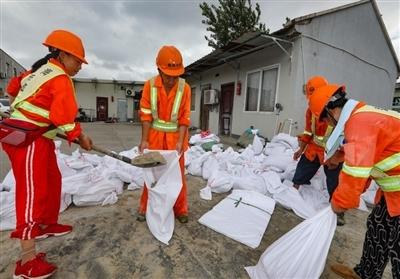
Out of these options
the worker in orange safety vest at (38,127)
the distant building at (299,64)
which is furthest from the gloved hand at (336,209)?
the distant building at (299,64)

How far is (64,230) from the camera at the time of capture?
2059mm

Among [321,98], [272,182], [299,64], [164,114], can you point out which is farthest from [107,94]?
[321,98]

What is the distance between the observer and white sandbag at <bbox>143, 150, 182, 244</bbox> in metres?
2.06

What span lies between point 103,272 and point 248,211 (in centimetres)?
147

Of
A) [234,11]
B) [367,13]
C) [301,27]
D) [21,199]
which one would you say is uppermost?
[234,11]

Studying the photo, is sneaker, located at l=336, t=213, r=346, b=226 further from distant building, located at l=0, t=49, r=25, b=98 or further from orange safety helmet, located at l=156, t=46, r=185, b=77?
distant building, located at l=0, t=49, r=25, b=98

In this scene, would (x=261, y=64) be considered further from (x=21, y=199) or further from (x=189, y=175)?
(x=21, y=199)

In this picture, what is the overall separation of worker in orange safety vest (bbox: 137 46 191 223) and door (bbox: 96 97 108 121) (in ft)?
61.8

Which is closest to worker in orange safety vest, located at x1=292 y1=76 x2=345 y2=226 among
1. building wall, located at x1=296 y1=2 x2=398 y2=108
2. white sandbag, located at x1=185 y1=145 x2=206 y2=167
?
white sandbag, located at x1=185 y1=145 x2=206 y2=167

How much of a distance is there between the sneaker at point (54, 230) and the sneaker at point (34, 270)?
1.29ft

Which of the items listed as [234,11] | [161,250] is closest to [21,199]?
[161,250]

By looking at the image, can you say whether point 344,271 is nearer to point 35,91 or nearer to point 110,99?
point 35,91

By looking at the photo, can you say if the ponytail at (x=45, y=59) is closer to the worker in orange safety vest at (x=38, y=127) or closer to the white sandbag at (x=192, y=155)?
the worker in orange safety vest at (x=38, y=127)

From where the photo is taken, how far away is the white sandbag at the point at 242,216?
2145 millimetres
